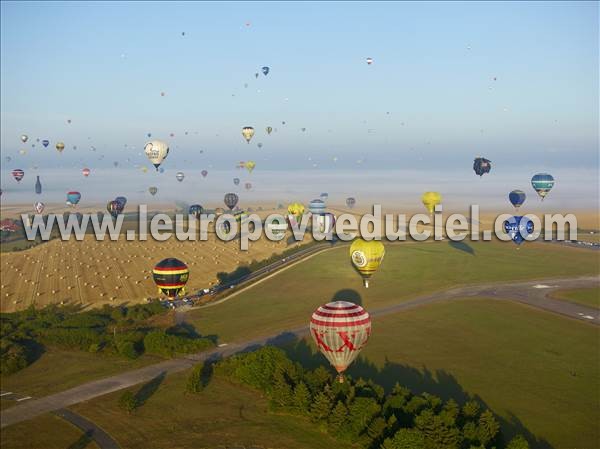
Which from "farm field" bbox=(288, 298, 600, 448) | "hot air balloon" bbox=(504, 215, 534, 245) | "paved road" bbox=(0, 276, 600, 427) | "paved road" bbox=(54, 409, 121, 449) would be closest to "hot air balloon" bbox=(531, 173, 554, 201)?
"hot air balloon" bbox=(504, 215, 534, 245)

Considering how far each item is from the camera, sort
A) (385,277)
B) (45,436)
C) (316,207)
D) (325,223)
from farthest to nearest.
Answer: (316,207) < (325,223) < (385,277) < (45,436)

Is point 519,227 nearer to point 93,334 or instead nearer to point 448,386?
point 448,386

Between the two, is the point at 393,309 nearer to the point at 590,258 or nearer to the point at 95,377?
the point at 95,377

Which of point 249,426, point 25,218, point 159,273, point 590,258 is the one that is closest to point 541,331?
point 249,426

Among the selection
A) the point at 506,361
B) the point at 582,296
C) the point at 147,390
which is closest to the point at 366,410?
the point at 147,390

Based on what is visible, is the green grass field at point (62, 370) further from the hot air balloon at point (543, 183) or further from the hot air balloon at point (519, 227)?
the hot air balloon at point (543, 183)

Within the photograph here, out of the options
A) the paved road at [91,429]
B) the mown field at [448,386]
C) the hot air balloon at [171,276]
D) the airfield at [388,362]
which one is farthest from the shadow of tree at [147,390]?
the hot air balloon at [171,276]
